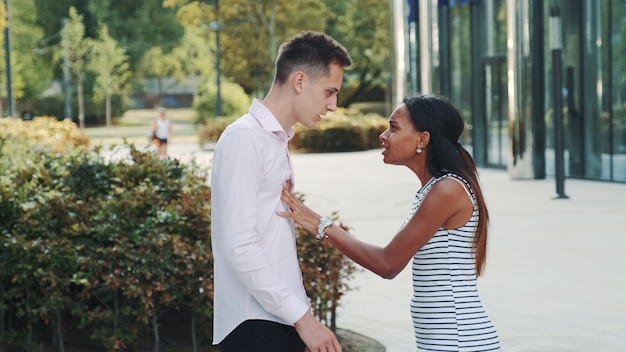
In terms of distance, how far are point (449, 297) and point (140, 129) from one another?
2653 inches

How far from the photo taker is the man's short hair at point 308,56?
3107 mm

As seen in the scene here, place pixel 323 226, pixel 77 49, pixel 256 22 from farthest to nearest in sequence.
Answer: pixel 77 49
pixel 256 22
pixel 323 226

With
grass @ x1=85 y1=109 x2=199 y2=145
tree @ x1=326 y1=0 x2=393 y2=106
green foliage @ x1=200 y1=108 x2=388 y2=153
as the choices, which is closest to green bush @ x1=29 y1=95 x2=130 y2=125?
grass @ x1=85 y1=109 x2=199 y2=145

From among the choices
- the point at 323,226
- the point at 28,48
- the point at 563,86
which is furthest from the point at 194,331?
the point at 28,48

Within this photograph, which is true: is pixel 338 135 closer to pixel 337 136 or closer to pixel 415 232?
pixel 337 136

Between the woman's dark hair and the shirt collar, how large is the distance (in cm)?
50

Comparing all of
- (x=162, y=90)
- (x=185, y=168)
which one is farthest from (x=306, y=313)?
(x=162, y=90)

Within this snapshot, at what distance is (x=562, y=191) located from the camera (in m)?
18.3

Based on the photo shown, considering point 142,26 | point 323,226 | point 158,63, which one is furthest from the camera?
point 142,26

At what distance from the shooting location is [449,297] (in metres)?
3.33

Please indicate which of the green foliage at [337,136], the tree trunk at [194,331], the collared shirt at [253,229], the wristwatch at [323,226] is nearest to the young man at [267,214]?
the collared shirt at [253,229]

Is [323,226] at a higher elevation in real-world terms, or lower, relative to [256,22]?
lower

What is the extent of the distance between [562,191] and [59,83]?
68415 millimetres

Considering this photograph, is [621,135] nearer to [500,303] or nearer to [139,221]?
[500,303]
